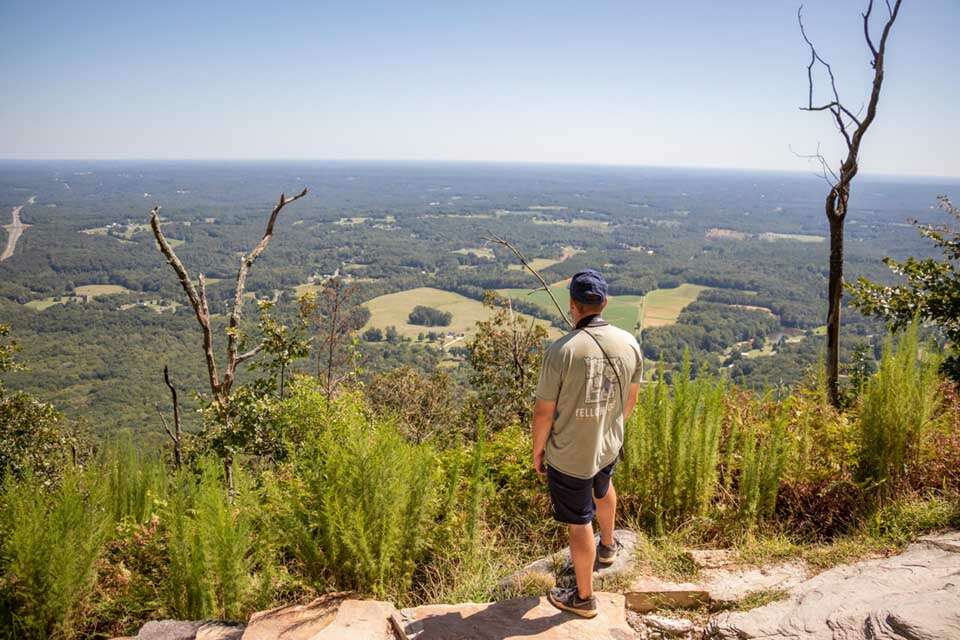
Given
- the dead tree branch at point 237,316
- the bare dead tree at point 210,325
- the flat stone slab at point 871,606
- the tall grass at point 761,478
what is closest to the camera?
the flat stone slab at point 871,606

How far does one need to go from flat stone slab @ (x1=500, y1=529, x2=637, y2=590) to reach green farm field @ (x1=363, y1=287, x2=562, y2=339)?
2189 inches

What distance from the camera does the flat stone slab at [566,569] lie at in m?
2.96

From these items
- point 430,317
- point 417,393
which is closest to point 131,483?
point 417,393

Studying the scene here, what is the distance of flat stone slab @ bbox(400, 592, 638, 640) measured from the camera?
256 centimetres

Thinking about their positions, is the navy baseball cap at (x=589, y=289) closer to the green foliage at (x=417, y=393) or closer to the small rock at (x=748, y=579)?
the small rock at (x=748, y=579)

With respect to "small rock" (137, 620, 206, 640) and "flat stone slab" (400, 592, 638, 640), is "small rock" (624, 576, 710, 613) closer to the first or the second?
"flat stone slab" (400, 592, 638, 640)

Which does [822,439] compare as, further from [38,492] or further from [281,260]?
[281,260]

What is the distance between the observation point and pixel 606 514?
310 centimetres

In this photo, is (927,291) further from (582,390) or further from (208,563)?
(208,563)

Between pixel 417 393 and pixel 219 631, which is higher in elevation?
pixel 219 631

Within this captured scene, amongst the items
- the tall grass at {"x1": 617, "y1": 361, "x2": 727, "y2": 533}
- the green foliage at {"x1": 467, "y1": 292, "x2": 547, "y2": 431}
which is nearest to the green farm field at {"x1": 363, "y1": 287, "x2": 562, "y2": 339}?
the green foliage at {"x1": 467, "y1": 292, "x2": 547, "y2": 431}

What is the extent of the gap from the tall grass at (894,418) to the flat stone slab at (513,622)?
2076mm

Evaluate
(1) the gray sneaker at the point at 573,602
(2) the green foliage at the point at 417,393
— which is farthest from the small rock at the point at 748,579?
(2) the green foliage at the point at 417,393

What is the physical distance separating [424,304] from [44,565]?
75.8m
